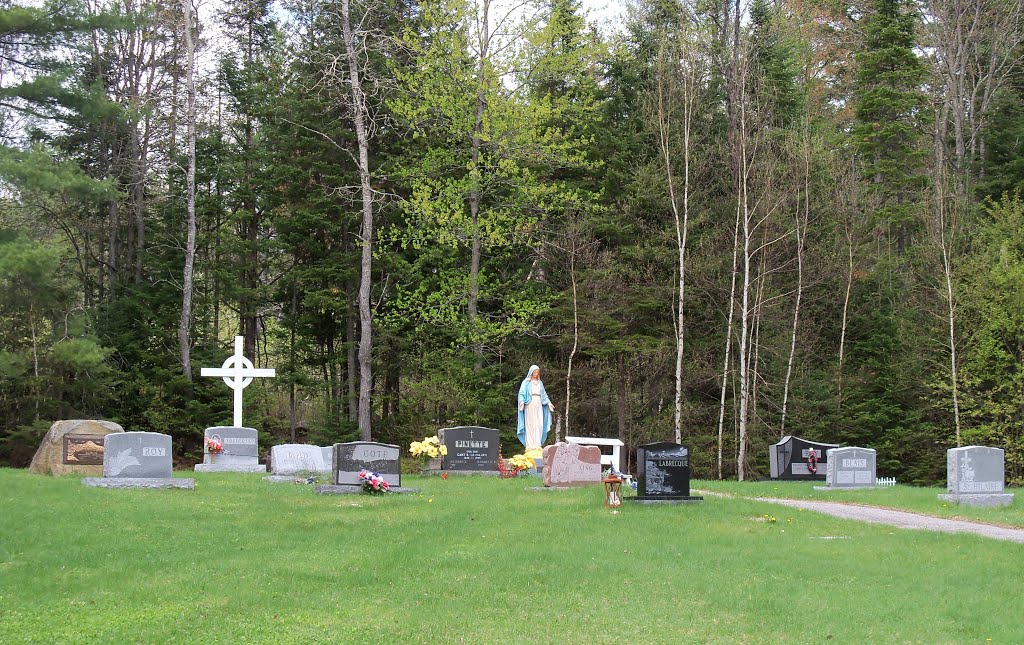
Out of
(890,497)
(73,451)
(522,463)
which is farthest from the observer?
(522,463)

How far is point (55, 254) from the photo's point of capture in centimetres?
2152

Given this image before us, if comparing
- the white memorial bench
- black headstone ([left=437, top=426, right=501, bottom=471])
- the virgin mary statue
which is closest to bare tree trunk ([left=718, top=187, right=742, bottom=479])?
the white memorial bench

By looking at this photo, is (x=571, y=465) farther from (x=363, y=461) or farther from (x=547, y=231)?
(x=547, y=231)

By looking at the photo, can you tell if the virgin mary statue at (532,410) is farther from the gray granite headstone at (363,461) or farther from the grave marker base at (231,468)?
the grave marker base at (231,468)

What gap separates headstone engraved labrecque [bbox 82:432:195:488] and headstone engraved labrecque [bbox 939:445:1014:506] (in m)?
13.0

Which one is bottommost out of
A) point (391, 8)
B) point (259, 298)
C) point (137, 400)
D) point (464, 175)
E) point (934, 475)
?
point (934, 475)

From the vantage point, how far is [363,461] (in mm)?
16000

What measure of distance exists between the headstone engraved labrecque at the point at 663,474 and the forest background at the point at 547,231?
11852 mm

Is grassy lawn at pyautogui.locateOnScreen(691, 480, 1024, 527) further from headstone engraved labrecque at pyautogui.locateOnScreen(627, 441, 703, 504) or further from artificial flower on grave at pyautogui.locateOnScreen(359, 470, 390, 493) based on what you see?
artificial flower on grave at pyautogui.locateOnScreen(359, 470, 390, 493)

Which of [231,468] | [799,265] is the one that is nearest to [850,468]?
[799,265]

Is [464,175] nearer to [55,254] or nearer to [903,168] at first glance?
[55,254]

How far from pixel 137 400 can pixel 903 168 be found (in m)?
26.7

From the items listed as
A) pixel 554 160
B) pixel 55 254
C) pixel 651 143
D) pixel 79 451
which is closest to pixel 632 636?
pixel 79 451

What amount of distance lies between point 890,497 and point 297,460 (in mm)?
11880
